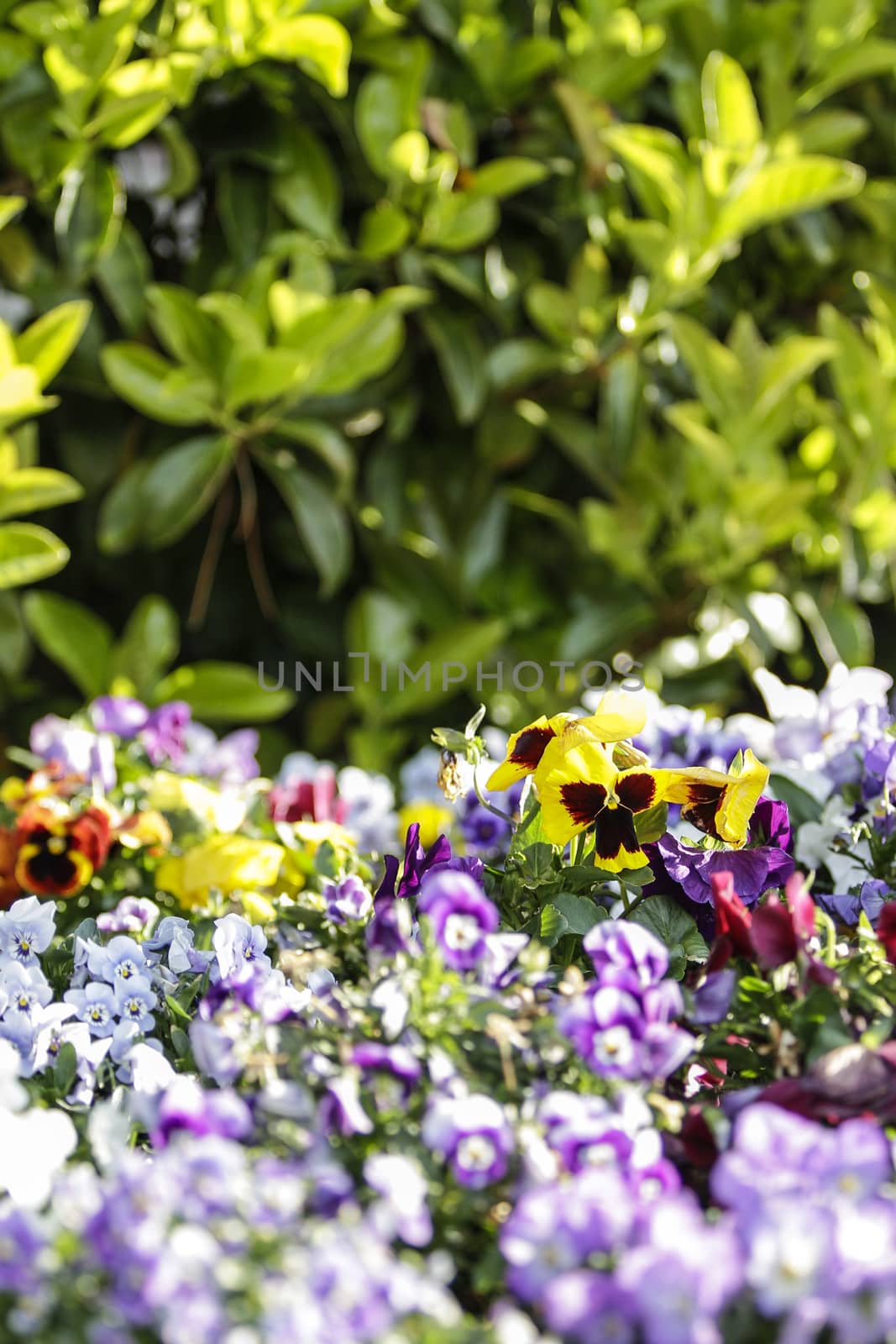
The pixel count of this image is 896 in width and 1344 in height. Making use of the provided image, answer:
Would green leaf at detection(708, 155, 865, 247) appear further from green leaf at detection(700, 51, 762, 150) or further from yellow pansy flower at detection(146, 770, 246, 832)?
yellow pansy flower at detection(146, 770, 246, 832)

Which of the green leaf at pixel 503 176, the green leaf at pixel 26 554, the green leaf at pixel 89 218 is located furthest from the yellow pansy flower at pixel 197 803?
the green leaf at pixel 503 176

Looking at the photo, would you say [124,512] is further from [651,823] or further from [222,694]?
[651,823]

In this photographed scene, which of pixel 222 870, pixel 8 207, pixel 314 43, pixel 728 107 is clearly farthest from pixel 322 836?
pixel 728 107

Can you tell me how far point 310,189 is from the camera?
171 centimetres

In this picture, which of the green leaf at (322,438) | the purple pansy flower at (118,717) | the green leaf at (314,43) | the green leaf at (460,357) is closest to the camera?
the purple pansy flower at (118,717)

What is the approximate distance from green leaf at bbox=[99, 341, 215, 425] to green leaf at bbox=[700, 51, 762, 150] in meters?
0.79

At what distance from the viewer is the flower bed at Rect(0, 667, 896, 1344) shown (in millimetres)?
523

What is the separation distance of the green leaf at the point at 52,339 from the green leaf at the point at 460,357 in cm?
48

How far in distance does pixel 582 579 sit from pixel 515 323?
15.8 inches

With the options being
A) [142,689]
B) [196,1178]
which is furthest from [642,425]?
[196,1178]

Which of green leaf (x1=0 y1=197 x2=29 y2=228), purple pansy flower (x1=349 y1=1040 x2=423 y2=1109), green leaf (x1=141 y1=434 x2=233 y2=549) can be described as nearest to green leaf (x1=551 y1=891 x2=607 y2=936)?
purple pansy flower (x1=349 y1=1040 x2=423 y2=1109)

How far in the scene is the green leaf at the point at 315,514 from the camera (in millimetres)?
1674

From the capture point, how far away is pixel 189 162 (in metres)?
1.67

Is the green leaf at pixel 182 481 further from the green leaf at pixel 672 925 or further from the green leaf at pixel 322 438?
the green leaf at pixel 672 925
